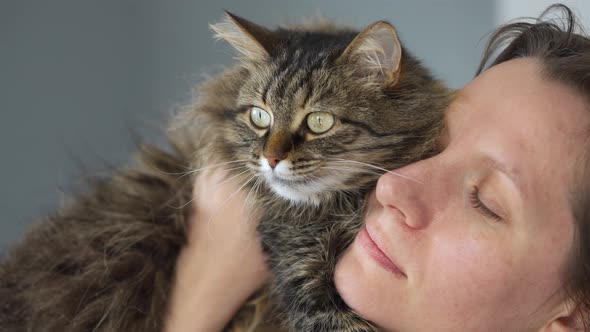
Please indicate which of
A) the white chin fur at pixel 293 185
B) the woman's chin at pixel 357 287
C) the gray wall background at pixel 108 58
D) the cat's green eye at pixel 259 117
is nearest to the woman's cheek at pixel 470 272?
the woman's chin at pixel 357 287

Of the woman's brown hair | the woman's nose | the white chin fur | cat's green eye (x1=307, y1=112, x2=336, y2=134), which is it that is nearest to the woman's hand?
the white chin fur

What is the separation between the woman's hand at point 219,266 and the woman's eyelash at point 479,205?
0.56m

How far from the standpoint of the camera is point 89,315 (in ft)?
4.53

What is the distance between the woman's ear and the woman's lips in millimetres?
308

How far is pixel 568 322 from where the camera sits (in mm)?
1078

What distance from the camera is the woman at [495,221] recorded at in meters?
0.98

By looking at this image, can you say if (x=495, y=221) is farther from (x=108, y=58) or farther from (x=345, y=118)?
(x=108, y=58)

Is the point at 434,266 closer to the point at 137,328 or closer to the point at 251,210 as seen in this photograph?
the point at 251,210

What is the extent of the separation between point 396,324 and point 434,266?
16cm

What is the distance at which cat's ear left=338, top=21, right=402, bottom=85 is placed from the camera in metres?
1.12

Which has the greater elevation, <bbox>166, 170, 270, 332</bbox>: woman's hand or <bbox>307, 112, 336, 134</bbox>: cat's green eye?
<bbox>307, 112, 336, 134</bbox>: cat's green eye

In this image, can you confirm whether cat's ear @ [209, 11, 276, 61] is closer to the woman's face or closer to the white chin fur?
the white chin fur

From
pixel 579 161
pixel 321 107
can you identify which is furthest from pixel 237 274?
pixel 579 161

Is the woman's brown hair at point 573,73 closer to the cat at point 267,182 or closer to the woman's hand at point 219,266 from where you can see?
the cat at point 267,182
